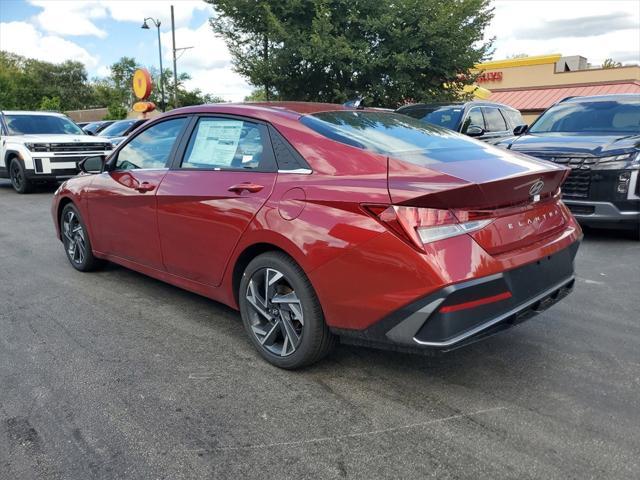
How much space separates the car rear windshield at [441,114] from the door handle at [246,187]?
6175mm

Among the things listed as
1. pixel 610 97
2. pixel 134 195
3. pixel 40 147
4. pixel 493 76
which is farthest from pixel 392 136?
pixel 493 76

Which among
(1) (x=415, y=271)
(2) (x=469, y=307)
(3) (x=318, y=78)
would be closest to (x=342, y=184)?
(1) (x=415, y=271)

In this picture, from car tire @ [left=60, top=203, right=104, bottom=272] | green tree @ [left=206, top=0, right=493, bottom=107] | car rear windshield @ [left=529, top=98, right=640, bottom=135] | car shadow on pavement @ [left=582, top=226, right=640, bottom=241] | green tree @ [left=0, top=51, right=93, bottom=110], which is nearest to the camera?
car tire @ [left=60, top=203, right=104, bottom=272]

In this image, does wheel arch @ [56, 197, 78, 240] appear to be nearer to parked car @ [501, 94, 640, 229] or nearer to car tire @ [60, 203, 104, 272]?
car tire @ [60, 203, 104, 272]

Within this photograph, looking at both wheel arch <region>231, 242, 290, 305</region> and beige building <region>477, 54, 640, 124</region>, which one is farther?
beige building <region>477, 54, 640, 124</region>

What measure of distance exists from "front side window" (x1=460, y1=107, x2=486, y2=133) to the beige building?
19.6 meters

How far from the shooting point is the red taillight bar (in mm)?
2611

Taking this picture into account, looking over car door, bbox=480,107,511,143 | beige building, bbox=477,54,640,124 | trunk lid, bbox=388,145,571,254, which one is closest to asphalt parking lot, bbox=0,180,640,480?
trunk lid, bbox=388,145,571,254

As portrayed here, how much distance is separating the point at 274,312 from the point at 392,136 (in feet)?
4.39

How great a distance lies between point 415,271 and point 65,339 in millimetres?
2638

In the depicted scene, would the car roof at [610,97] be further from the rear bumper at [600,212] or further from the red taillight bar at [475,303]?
the red taillight bar at [475,303]

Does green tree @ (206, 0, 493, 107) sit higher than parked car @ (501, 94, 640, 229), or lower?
higher

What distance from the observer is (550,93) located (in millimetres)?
29375

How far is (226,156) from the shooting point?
12.2 ft
